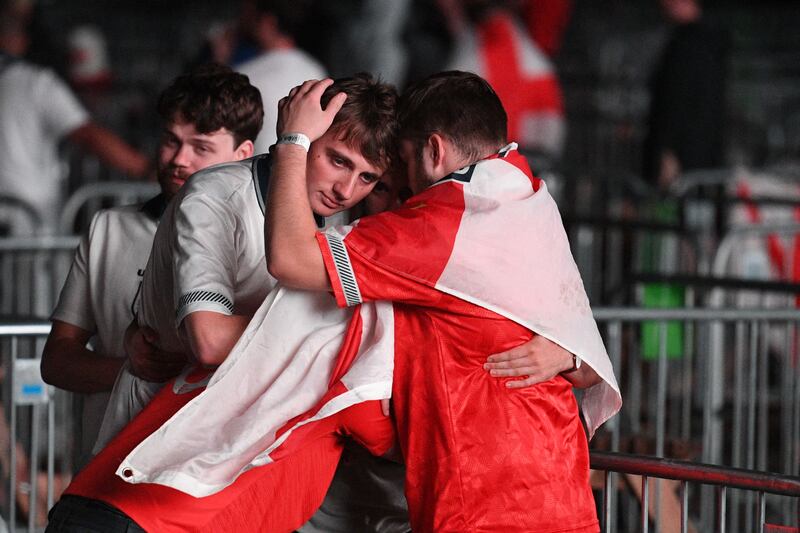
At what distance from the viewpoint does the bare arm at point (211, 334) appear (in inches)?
92.8

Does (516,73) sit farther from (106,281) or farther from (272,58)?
(106,281)

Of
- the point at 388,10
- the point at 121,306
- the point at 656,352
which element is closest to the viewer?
the point at 121,306

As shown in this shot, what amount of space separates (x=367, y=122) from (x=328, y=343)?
1.50 ft

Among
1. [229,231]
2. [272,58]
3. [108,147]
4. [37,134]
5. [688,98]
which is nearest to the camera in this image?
[229,231]

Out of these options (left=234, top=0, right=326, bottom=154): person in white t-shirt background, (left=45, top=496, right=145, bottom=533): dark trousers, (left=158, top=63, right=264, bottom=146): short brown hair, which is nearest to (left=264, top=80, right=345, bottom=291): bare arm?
(left=45, top=496, right=145, bottom=533): dark trousers

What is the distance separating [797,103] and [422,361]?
37.9 feet

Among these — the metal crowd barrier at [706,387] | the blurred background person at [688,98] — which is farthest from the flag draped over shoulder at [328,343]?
the blurred background person at [688,98]

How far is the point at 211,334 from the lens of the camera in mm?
2359

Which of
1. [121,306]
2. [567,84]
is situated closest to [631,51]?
[567,84]

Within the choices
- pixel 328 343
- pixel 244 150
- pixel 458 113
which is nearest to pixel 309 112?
pixel 458 113

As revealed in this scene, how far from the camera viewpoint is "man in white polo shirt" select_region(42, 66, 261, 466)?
9.77 feet

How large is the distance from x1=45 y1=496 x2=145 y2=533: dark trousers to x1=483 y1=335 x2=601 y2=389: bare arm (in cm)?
72

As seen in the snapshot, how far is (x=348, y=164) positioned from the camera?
2549 millimetres

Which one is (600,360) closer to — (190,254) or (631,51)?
(190,254)
